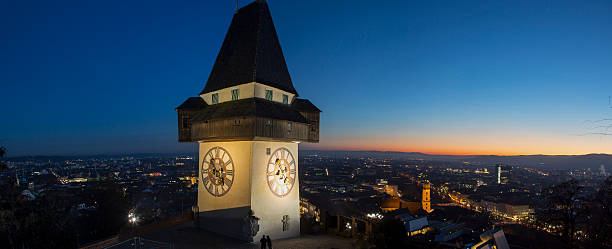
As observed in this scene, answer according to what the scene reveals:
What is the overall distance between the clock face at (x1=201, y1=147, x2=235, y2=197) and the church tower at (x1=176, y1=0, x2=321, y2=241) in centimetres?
5

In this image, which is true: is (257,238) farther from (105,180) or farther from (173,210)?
(173,210)

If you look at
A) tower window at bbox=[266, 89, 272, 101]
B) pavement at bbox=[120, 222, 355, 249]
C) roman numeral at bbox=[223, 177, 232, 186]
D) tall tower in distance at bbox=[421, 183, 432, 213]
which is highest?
tower window at bbox=[266, 89, 272, 101]

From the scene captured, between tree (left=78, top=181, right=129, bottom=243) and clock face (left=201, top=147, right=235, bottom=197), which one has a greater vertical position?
clock face (left=201, top=147, right=235, bottom=197)

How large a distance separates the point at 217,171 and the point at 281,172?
136 inches

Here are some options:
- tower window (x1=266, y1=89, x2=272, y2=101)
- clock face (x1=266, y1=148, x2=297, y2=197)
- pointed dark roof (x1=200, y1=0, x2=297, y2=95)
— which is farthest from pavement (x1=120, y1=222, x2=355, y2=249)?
pointed dark roof (x1=200, y1=0, x2=297, y2=95)

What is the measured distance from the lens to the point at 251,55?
1609cm

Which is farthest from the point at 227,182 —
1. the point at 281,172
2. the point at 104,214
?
the point at 104,214

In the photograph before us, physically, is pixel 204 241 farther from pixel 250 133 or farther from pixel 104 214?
pixel 104 214

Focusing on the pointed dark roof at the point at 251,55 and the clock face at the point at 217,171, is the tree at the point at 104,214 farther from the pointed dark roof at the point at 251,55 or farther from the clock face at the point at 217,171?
the pointed dark roof at the point at 251,55

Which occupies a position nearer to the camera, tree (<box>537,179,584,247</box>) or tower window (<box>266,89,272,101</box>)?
tower window (<box>266,89,272,101</box>)

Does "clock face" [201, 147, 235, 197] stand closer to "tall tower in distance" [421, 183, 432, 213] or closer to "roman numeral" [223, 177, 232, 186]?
"roman numeral" [223, 177, 232, 186]

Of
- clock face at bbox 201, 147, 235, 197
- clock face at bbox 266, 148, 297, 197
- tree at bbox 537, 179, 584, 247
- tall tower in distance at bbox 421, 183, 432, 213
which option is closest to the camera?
clock face at bbox 201, 147, 235, 197

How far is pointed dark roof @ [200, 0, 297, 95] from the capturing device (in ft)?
52.1

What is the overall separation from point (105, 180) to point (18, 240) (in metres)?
20.0
